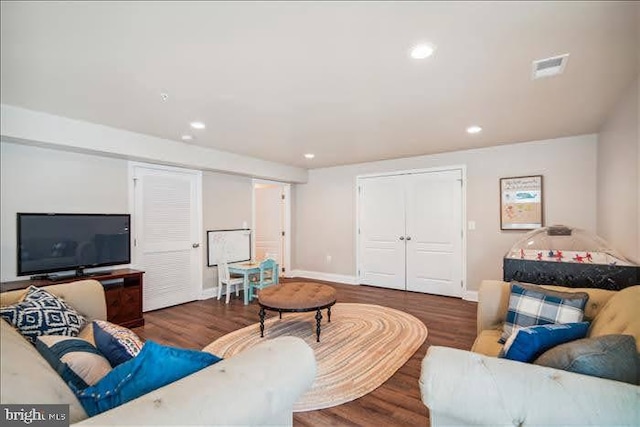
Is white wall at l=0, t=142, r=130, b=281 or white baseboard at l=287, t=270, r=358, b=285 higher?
white wall at l=0, t=142, r=130, b=281

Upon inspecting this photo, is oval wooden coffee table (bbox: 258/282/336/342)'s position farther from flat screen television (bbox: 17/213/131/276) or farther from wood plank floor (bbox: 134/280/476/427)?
flat screen television (bbox: 17/213/131/276)

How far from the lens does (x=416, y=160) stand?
17.6 feet

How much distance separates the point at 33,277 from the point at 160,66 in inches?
A: 106

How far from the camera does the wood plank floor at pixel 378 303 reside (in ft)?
6.61

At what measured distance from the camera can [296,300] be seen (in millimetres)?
3182

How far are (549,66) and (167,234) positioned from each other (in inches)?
183

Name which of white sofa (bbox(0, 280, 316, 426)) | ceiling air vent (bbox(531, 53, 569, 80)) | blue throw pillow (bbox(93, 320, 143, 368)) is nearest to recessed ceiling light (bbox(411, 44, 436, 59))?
ceiling air vent (bbox(531, 53, 569, 80))

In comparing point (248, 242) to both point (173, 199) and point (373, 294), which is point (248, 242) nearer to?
point (173, 199)

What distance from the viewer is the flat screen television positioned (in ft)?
10.3

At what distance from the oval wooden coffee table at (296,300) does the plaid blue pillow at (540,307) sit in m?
1.69

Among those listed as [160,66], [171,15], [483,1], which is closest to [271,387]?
[171,15]

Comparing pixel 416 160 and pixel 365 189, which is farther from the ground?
pixel 416 160

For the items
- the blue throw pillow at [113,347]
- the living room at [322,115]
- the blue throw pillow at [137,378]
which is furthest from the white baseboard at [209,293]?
the blue throw pillow at [137,378]

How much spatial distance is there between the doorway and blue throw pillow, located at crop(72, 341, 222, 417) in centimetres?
563
